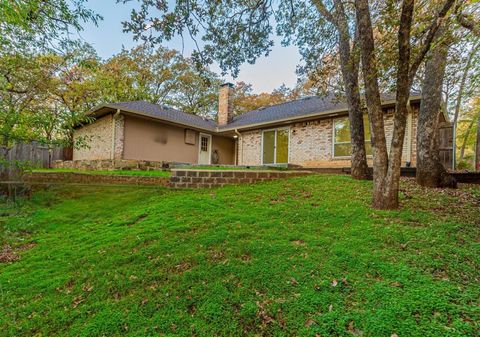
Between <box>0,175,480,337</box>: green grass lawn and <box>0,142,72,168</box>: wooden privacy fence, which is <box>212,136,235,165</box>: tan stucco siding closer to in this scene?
<box>0,142,72,168</box>: wooden privacy fence

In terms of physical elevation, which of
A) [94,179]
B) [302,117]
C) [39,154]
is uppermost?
[302,117]

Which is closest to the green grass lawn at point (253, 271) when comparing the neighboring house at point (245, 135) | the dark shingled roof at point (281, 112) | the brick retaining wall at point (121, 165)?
the neighboring house at point (245, 135)

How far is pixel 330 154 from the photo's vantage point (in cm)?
959

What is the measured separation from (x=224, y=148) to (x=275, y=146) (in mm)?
3521

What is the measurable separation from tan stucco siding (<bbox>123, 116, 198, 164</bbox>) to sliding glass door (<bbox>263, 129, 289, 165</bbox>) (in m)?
3.51

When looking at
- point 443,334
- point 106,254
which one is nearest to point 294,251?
point 443,334

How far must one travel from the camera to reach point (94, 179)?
671cm

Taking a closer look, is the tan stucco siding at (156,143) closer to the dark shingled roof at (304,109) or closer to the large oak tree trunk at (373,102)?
the dark shingled roof at (304,109)

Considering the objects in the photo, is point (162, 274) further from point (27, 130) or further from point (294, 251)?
point (27, 130)

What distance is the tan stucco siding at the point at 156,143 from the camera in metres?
10.2

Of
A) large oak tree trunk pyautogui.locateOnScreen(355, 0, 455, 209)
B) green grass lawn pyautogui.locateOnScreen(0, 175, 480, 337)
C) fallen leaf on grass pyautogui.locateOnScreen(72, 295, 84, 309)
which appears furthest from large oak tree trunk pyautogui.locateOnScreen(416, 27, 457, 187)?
fallen leaf on grass pyautogui.locateOnScreen(72, 295, 84, 309)

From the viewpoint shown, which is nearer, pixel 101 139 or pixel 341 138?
pixel 341 138

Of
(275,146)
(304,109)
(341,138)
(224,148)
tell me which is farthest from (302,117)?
(224,148)

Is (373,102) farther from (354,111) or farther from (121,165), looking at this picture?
(121,165)
